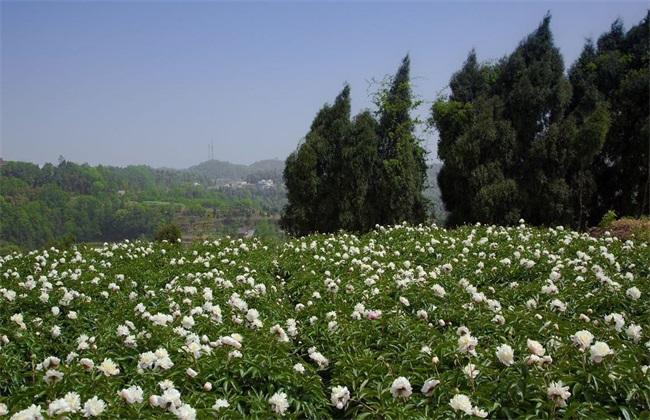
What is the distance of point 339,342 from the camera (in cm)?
328

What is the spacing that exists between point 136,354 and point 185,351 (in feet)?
1.90

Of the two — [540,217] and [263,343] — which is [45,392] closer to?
[263,343]

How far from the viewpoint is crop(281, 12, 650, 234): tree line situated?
12602 mm

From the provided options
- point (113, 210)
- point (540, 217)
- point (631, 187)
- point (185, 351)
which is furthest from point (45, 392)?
point (113, 210)

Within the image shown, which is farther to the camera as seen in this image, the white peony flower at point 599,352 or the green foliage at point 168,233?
the green foliage at point 168,233

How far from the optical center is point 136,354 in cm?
316

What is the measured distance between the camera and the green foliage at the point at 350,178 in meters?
14.1

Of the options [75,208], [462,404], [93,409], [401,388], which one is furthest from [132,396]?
[75,208]

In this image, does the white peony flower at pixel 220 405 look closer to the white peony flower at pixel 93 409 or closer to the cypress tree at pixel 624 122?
the white peony flower at pixel 93 409

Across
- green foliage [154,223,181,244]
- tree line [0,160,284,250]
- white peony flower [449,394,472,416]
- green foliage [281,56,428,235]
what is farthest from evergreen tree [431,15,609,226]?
tree line [0,160,284,250]

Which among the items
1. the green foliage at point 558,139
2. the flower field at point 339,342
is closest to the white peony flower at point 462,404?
the flower field at point 339,342

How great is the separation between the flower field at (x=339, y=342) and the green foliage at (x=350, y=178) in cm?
738

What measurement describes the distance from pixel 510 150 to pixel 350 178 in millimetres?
4572

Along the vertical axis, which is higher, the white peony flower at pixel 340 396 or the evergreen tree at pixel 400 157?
the evergreen tree at pixel 400 157
